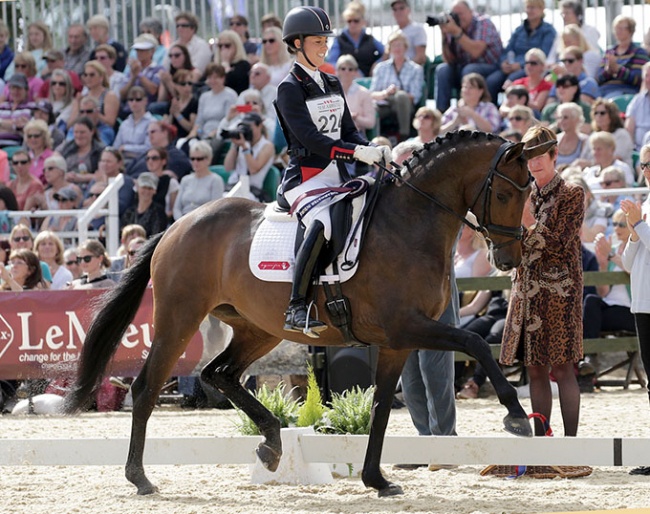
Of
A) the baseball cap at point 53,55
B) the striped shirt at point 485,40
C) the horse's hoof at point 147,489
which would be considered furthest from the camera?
the baseball cap at point 53,55

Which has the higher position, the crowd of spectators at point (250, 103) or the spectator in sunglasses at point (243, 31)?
the spectator in sunglasses at point (243, 31)

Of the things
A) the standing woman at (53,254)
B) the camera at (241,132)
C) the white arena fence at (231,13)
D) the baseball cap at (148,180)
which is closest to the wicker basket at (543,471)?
the standing woman at (53,254)

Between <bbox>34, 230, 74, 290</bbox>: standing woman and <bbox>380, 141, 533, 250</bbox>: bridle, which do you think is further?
<bbox>34, 230, 74, 290</bbox>: standing woman

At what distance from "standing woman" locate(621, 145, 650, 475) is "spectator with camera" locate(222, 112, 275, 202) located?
298 inches

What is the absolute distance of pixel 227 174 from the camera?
15.1 m

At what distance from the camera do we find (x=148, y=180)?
14.5m

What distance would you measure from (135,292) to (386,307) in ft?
6.54

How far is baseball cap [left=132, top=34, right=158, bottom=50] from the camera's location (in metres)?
17.7

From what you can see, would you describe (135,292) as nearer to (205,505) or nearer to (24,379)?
(205,505)

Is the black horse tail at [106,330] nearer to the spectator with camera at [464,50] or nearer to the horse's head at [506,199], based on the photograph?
the horse's head at [506,199]

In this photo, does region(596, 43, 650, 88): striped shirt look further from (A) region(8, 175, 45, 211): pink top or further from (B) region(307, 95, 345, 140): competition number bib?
(B) region(307, 95, 345, 140): competition number bib

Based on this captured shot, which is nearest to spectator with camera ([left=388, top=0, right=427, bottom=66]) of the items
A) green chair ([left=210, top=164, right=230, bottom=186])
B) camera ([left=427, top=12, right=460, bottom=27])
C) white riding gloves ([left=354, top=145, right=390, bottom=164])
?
camera ([left=427, top=12, right=460, bottom=27])

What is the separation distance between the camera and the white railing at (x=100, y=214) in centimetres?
1356

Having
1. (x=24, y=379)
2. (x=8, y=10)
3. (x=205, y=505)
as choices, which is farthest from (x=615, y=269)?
(x=8, y=10)
